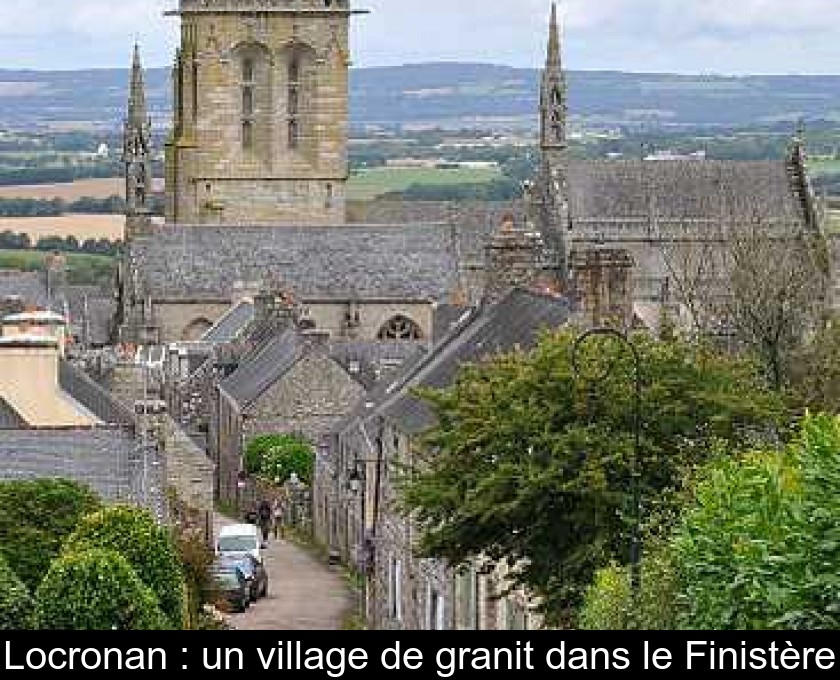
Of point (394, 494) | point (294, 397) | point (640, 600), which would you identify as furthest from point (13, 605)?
point (294, 397)

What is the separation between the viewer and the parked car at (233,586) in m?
53.4

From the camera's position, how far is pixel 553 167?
370 ft

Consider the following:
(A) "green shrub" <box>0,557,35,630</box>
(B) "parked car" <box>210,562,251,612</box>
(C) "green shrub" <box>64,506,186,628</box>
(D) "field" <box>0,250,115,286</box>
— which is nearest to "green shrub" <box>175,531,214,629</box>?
(C) "green shrub" <box>64,506,186,628</box>

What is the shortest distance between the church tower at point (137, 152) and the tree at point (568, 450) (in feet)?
256

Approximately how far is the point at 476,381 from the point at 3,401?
Answer: 13.6 meters

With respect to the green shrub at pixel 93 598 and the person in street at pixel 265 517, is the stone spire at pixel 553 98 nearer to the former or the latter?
the person in street at pixel 265 517

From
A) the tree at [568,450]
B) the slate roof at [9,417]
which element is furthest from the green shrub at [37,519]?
the slate roof at [9,417]

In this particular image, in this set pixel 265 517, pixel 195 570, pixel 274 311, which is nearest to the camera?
pixel 195 570

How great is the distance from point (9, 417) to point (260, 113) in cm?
6842

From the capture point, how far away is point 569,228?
359 ft

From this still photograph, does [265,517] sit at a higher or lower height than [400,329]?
lower

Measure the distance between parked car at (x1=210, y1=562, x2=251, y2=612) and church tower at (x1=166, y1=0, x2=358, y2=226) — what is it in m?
60.5

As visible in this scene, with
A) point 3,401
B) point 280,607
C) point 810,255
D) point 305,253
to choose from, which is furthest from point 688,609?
point 305,253

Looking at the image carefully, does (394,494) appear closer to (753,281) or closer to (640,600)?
(640,600)
